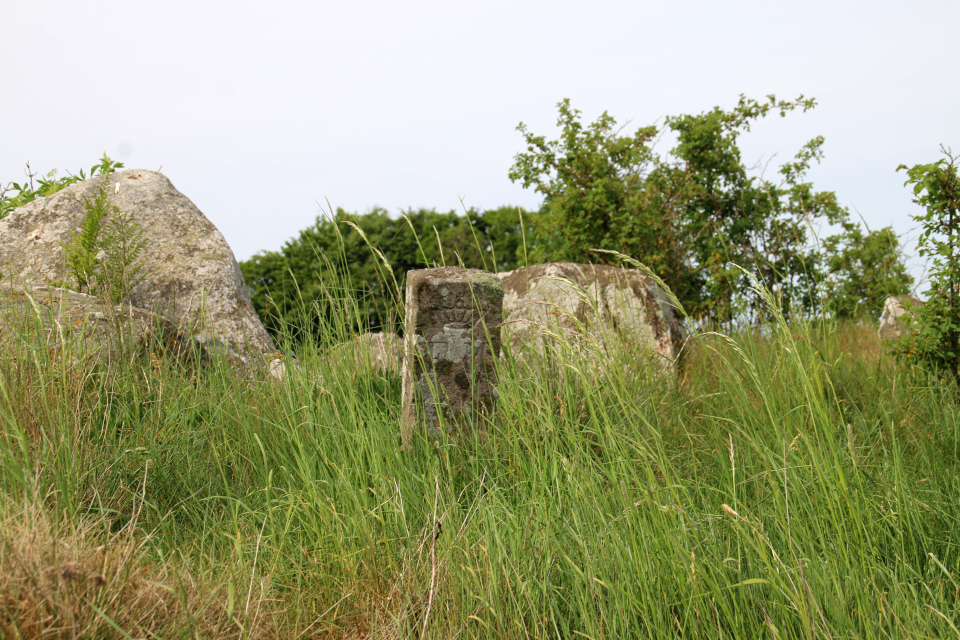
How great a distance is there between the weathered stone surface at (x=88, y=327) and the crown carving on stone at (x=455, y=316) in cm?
128

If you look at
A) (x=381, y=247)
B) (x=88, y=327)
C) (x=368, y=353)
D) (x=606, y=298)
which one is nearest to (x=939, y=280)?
(x=606, y=298)

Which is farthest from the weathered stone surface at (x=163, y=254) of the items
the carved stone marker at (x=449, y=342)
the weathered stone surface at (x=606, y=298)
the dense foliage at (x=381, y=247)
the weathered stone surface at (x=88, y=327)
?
the weathered stone surface at (x=606, y=298)

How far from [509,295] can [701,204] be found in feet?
11.8

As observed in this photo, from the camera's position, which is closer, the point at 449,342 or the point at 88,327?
the point at 449,342

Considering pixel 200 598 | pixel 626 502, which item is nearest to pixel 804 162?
pixel 626 502

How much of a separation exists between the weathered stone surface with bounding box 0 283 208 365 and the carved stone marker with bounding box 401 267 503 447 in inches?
46.3

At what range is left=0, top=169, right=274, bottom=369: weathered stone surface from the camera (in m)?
4.80

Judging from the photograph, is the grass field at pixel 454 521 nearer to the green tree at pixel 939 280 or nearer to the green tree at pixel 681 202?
the green tree at pixel 939 280

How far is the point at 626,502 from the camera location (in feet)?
5.16

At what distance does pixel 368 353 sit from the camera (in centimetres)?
340

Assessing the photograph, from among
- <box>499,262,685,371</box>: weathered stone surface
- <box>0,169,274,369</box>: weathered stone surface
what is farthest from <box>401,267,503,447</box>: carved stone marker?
A: <box>0,169,274,369</box>: weathered stone surface

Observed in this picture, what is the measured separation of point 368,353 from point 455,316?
51cm

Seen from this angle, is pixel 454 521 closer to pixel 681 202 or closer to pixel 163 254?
pixel 163 254

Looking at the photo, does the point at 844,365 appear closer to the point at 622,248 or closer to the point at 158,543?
the point at 622,248
